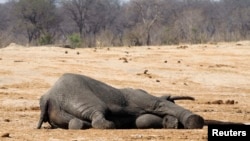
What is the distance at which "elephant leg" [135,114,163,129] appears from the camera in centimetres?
871

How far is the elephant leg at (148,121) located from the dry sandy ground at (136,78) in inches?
12.2

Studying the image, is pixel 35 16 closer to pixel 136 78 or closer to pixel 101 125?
pixel 136 78

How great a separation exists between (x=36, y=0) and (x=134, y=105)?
1637 inches

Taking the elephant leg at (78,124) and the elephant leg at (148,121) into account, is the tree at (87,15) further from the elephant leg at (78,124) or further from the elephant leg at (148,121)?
the elephant leg at (78,124)

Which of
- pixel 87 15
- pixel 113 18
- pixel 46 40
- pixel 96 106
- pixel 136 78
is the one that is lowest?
pixel 136 78

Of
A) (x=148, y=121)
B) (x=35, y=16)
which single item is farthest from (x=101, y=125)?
(x=35, y=16)

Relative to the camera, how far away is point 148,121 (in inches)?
344

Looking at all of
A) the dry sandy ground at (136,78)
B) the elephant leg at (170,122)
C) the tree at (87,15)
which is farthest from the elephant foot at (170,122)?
the tree at (87,15)

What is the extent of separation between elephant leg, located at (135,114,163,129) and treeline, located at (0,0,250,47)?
29.5 m

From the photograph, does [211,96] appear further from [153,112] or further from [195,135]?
[195,135]

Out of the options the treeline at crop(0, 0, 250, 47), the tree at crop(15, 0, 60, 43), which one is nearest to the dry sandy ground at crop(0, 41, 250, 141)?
the treeline at crop(0, 0, 250, 47)

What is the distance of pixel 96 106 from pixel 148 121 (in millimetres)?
733

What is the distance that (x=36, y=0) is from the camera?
163ft

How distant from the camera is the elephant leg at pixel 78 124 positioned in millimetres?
8414
